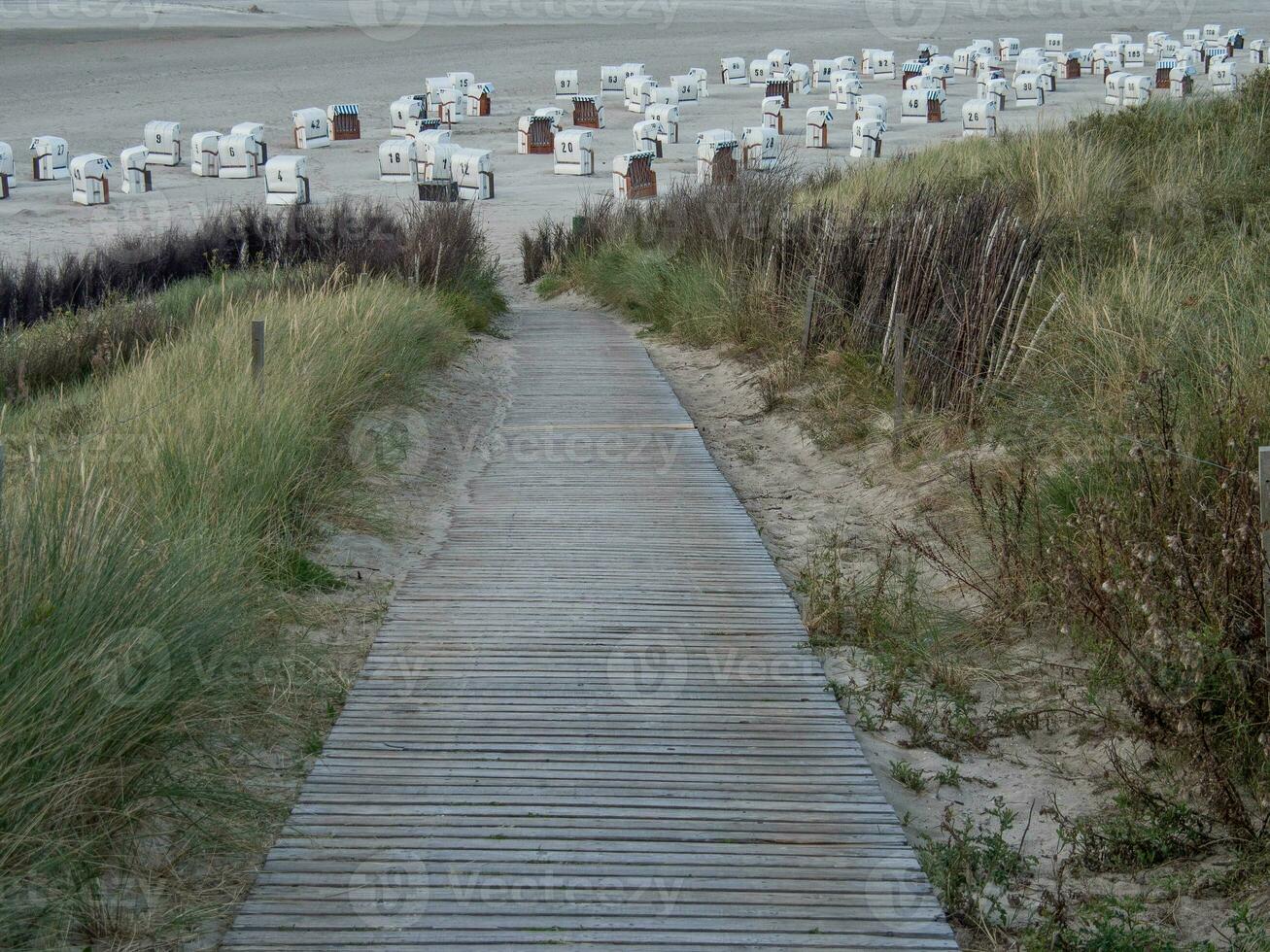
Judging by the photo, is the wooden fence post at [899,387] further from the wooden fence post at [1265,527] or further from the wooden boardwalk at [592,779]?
the wooden fence post at [1265,527]

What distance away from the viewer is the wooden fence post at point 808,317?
898 centimetres

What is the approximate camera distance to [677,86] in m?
44.7

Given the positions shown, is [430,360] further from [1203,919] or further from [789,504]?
[1203,919]

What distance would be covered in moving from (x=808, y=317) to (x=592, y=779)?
607 cm

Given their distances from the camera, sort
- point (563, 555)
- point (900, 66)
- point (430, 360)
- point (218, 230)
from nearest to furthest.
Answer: point (563, 555)
point (430, 360)
point (218, 230)
point (900, 66)

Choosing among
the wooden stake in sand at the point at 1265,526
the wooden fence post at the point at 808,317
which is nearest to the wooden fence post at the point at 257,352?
the wooden stake in sand at the point at 1265,526

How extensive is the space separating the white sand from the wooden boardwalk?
11.6 meters

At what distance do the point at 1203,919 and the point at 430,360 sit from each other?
7.64 metres

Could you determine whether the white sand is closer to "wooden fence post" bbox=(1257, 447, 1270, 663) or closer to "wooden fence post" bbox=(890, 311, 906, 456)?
"wooden fence post" bbox=(890, 311, 906, 456)

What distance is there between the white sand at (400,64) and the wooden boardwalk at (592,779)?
458 inches

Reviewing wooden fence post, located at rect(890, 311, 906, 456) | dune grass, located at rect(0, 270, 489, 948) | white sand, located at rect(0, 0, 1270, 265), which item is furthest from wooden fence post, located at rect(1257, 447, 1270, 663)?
white sand, located at rect(0, 0, 1270, 265)

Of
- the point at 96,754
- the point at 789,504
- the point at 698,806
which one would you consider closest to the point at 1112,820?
the point at 698,806

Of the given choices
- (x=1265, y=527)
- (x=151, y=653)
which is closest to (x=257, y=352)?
(x=151, y=653)

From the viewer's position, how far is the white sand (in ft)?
96.1
